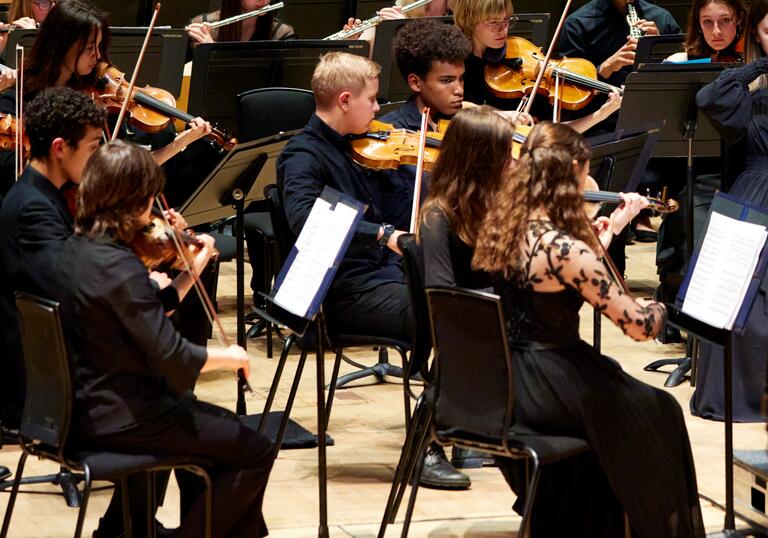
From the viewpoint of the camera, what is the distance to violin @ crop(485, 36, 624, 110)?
5242mm

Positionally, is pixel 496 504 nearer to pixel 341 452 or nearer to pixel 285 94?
pixel 341 452

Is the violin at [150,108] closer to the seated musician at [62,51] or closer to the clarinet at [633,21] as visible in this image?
the seated musician at [62,51]

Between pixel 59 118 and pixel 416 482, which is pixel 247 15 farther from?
pixel 416 482

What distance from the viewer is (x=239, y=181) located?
406 centimetres

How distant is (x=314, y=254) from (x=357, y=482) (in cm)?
94

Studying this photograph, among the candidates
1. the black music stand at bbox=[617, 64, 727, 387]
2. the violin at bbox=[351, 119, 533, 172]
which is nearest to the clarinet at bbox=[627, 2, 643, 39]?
the black music stand at bbox=[617, 64, 727, 387]

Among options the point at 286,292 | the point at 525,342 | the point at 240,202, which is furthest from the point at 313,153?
the point at 525,342

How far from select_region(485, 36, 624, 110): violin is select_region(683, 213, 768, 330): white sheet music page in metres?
2.10

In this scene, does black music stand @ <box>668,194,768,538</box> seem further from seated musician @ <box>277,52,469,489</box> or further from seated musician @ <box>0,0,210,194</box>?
seated musician @ <box>0,0,210,194</box>

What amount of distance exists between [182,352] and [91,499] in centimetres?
107

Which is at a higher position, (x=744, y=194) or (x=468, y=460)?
(x=744, y=194)

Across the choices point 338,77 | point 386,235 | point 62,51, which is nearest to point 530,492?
point 386,235

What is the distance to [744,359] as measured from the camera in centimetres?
433

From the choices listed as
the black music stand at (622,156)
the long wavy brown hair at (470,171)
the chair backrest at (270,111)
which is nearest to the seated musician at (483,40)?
the chair backrest at (270,111)
